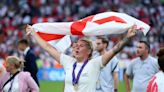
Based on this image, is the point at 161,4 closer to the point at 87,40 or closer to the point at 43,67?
the point at 43,67

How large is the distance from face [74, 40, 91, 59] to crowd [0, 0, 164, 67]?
80.4 ft

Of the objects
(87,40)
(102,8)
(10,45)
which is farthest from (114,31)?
Answer: (102,8)

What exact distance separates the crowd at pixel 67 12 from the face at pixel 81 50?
965 inches

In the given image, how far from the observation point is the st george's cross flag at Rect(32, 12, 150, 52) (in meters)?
8.82

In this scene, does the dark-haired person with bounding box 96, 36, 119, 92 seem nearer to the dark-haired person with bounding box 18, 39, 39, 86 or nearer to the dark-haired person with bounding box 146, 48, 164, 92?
the dark-haired person with bounding box 18, 39, 39, 86

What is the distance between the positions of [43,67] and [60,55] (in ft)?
67.8

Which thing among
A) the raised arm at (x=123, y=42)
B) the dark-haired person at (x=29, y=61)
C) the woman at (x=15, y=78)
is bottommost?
the dark-haired person at (x=29, y=61)

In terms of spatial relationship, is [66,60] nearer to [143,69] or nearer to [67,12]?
[143,69]

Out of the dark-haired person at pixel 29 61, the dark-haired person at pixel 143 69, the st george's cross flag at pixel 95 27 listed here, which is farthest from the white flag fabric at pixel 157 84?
the dark-haired person at pixel 29 61

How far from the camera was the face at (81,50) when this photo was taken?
8695mm

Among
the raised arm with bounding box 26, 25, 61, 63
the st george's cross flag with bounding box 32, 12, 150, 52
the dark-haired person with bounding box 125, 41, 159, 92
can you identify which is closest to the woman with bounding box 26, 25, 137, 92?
the raised arm with bounding box 26, 25, 61, 63

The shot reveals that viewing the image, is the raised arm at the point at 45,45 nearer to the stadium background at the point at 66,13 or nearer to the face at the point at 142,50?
the face at the point at 142,50

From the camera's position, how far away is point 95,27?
9125 millimetres

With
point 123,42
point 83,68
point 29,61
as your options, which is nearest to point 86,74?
point 83,68
